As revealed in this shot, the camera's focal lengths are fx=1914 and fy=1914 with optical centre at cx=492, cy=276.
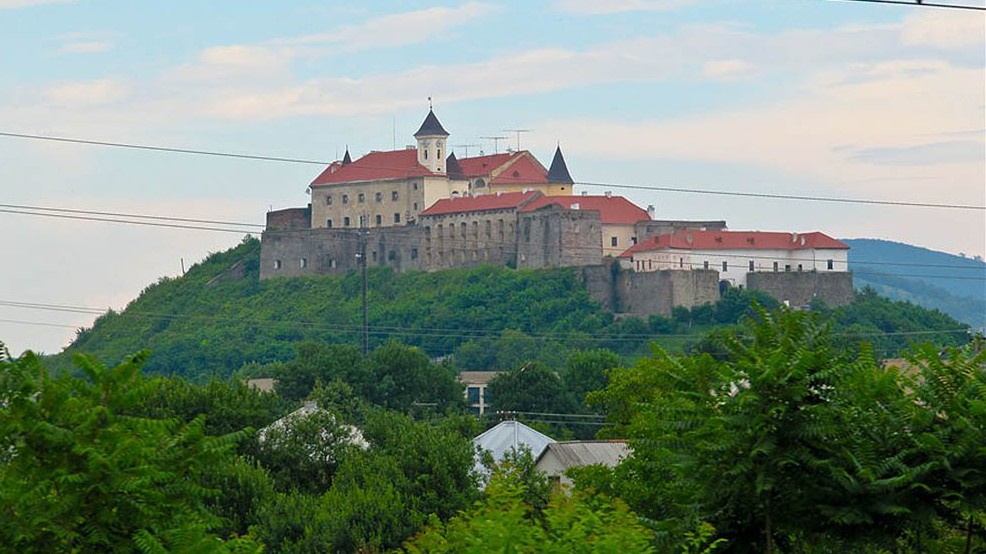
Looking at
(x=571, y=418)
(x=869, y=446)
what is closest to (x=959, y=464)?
(x=869, y=446)

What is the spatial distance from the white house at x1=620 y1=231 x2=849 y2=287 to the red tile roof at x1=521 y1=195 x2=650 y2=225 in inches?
102

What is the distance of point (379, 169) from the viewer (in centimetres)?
11206

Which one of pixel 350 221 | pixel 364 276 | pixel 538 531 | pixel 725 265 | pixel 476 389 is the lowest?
pixel 476 389

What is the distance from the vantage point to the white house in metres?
100

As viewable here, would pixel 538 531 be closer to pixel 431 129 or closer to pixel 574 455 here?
pixel 574 455

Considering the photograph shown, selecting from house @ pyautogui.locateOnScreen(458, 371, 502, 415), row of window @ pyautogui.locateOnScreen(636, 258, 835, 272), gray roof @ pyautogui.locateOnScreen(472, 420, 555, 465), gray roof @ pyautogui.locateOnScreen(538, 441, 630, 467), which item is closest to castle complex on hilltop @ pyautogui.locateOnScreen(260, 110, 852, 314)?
row of window @ pyautogui.locateOnScreen(636, 258, 835, 272)

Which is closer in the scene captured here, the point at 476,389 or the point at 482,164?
the point at 476,389

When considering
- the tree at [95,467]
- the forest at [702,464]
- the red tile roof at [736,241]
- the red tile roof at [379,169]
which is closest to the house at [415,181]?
the red tile roof at [379,169]

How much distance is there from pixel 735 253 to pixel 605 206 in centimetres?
856

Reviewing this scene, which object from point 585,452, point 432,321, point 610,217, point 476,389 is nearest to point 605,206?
point 610,217

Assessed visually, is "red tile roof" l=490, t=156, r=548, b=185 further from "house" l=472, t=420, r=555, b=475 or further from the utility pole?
"house" l=472, t=420, r=555, b=475

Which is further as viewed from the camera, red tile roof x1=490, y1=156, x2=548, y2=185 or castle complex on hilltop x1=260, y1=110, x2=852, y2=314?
red tile roof x1=490, y1=156, x2=548, y2=185

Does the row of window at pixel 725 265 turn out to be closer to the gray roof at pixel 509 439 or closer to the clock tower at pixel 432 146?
the clock tower at pixel 432 146

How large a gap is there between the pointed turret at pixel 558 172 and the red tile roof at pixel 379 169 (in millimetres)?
7468
